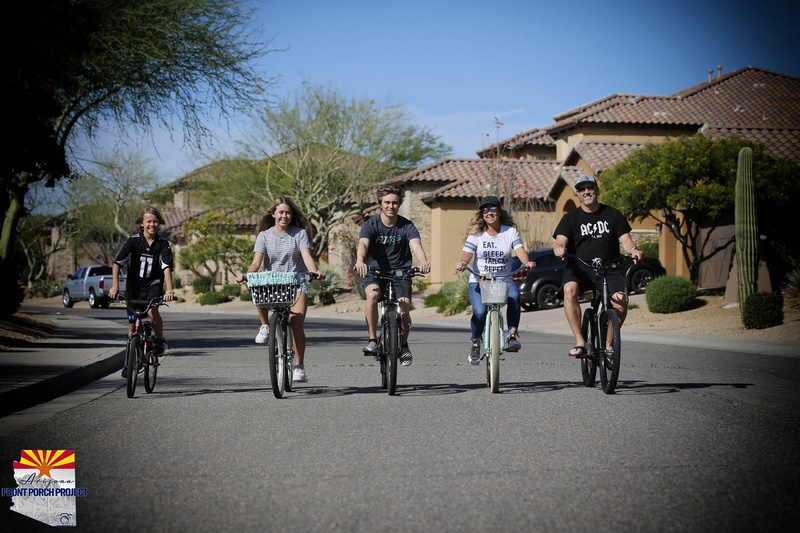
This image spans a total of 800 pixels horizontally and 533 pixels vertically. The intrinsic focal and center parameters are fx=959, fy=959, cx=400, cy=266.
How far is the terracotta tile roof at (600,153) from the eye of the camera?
3750 centimetres

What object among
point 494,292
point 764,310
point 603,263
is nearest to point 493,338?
point 494,292

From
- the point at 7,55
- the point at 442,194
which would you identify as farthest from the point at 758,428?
the point at 442,194

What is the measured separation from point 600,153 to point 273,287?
103 feet

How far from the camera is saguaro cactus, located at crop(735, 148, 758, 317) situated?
69.7 ft

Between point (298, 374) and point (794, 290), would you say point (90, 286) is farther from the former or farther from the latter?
point (298, 374)

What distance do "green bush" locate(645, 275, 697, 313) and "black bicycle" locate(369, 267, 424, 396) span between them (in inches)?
638

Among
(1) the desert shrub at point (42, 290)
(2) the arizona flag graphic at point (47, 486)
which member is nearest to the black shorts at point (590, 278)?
(2) the arizona flag graphic at point (47, 486)

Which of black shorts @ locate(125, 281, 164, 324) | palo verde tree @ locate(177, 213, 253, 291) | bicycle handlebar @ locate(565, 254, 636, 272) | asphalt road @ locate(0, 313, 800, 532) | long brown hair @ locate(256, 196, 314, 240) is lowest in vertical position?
asphalt road @ locate(0, 313, 800, 532)

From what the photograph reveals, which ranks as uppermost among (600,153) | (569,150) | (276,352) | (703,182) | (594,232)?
(569,150)

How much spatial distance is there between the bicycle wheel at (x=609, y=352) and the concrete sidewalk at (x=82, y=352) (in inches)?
222

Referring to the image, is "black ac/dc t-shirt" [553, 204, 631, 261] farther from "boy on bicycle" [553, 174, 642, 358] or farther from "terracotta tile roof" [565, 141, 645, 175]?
"terracotta tile roof" [565, 141, 645, 175]

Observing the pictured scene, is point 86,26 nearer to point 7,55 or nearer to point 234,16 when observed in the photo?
point 7,55

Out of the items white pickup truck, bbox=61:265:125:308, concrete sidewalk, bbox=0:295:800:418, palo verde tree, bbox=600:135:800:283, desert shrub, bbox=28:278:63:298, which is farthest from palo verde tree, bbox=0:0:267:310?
desert shrub, bbox=28:278:63:298

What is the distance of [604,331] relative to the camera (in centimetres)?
942
